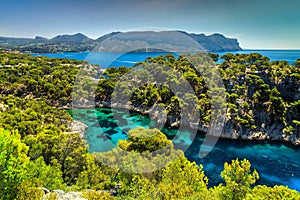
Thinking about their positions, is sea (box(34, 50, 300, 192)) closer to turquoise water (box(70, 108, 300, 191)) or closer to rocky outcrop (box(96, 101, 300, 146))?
turquoise water (box(70, 108, 300, 191))

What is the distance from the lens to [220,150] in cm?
2617

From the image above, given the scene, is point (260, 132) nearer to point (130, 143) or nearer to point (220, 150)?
point (220, 150)

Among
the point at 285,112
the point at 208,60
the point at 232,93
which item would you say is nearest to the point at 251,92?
the point at 232,93

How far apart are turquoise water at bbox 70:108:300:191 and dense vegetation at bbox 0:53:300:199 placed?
2.02m

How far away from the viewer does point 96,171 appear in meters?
14.7

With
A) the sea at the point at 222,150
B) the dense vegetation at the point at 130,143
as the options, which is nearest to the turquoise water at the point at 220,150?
the sea at the point at 222,150

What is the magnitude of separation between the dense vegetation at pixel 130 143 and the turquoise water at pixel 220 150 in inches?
79.4

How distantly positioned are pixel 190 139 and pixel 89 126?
14964 mm

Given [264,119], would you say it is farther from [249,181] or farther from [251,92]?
[249,181]

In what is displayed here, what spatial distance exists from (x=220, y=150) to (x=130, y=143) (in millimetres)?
13986

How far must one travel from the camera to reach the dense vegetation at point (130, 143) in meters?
11.3

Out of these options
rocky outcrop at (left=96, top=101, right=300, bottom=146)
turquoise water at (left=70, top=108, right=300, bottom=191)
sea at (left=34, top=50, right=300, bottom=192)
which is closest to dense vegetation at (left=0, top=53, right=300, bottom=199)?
rocky outcrop at (left=96, top=101, right=300, bottom=146)

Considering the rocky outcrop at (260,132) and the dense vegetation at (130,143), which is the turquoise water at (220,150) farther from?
the dense vegetation at (130,143)

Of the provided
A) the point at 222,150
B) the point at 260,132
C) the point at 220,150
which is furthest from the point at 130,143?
the point at 260,132
